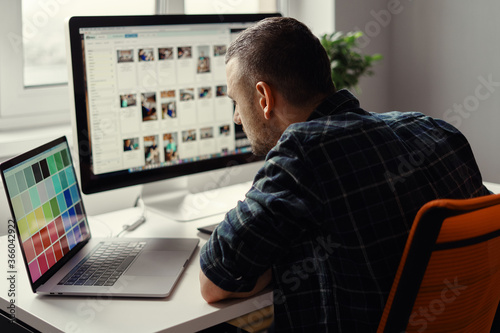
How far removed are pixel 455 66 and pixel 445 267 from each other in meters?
1.58

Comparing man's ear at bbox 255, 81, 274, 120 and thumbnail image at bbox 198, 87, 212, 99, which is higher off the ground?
man's ear at bbox 255, 81, 274, 120

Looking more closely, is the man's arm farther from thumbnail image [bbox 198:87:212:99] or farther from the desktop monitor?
thumbnail image [bbox 198:87:212:99]

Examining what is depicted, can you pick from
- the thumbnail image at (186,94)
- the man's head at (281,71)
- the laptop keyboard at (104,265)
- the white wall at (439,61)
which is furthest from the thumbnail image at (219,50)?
the white wall at (439,61)

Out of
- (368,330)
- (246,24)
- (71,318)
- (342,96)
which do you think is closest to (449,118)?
(246,24)

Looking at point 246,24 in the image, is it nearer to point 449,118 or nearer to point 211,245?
point 211,245

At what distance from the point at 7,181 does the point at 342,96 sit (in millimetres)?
656

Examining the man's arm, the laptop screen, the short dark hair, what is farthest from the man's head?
the laptop screen

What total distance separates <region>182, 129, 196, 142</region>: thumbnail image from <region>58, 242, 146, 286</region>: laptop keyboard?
36cm

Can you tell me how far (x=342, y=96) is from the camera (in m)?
1.18

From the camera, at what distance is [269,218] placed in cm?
103

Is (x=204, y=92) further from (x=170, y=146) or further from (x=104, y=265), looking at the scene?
→ (x=104, y=265)

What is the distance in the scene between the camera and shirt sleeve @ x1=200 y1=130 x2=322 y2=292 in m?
1.02

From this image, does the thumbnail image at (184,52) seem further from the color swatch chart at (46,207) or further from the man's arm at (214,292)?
the man's arm at (214,292)

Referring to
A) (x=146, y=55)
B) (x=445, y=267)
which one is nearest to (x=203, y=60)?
(x=146, y=55)
